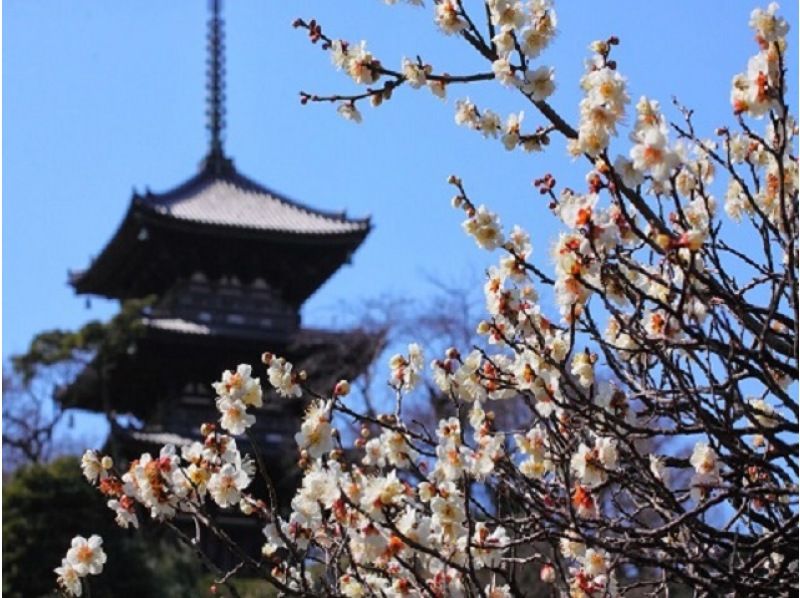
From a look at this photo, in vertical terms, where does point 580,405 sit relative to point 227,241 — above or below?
below

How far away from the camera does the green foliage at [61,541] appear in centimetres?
1677

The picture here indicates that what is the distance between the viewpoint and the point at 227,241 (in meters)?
24.6

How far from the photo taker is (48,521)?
17.2m

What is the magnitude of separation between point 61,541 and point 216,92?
13348 mm

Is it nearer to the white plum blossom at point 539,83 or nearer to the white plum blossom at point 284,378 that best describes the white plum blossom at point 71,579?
the white plum blossom at point 284,378

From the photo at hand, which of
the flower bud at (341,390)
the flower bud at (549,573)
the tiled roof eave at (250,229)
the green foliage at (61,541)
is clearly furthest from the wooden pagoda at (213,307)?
the flower bud at (341,390)

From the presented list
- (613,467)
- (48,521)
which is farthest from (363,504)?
(48,521)

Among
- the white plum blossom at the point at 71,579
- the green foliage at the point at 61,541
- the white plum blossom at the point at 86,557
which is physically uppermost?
the green foliage at the point at 61,541

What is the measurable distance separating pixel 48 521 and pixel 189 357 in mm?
7014

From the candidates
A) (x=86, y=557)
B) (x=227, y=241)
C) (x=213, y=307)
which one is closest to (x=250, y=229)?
(x=227, y=241)

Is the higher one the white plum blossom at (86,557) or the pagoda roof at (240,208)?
the pagoda roof at (240,208)

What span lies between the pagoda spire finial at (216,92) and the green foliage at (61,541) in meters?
10.6

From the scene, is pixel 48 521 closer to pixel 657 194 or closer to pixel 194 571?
pixel 194 571

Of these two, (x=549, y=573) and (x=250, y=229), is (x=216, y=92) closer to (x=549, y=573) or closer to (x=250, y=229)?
(x=250, y=229)
